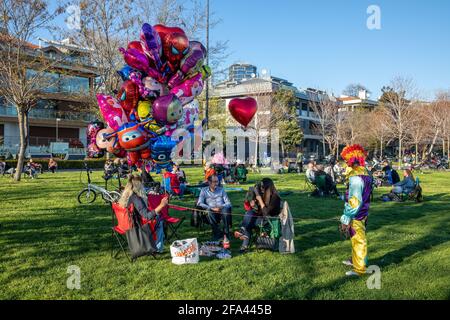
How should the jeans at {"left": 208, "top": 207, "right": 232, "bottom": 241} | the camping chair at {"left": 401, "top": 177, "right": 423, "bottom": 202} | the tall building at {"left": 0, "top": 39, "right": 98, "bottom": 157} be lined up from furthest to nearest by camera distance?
the tall building at {"left": 0, "top": 39, "right": 98, "bottom": 157}, the camping chair at {"left": 401, "top": 177, "right": 423, "bottom": 202}, the jeans at {"left": 208, "top": 207, "right": 232, "bottom": 241}

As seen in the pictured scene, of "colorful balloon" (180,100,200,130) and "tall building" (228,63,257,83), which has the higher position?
"tall building" (228,63,257,83)

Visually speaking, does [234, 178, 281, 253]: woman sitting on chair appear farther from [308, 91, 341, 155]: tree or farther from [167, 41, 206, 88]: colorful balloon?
[308, 91, 341, 155]: tree

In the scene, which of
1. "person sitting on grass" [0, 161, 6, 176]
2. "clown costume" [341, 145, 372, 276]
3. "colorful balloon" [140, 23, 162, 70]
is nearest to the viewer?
"clown costume" [341, 145, 372, 276]

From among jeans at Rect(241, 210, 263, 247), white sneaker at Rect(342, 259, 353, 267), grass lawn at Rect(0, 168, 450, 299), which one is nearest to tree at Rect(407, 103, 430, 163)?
grass lawn at Rect(0, 168, 450, 299)

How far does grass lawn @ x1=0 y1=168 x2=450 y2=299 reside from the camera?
4.73 m

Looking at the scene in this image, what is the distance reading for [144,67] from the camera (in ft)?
25.1

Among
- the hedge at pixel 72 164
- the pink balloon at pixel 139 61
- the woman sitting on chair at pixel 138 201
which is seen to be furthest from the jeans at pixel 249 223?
the hedge at pixel 72 164

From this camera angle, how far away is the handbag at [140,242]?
18.6ft

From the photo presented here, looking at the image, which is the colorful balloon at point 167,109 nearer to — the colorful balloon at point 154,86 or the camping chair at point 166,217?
the colorful balloon at point 154,86

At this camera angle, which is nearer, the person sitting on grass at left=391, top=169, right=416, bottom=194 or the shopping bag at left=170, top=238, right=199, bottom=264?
the shopping bag at left=170, top=238, right=199, bottom=264

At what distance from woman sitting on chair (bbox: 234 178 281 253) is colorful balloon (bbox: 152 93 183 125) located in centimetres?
203
